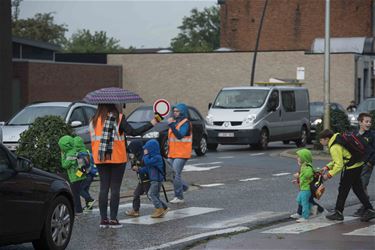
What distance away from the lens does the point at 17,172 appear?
9.13m

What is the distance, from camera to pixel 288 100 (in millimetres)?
31484

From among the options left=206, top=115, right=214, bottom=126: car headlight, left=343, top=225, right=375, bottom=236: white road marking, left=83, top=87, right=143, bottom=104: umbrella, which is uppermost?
left=83, top=87, right=143, bottom=104: umbrella

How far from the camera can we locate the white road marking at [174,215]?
1262 cm

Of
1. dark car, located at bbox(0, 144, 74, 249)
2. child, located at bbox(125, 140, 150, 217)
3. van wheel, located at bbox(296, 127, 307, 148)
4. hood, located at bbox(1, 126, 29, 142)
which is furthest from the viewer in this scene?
van wheel, located at bbox(296, 127, 307, 148)

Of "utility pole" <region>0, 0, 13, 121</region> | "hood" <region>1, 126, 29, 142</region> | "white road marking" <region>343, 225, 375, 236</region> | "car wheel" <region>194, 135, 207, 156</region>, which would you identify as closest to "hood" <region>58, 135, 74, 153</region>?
"white road marking" <region>343, 225, 375, 236</region>

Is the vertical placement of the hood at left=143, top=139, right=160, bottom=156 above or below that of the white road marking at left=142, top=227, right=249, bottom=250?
above

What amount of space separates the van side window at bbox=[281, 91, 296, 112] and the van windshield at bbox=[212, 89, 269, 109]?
1119 millimetres

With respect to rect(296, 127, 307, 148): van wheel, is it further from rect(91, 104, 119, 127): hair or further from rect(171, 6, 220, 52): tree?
rect(171, 6, 220, 52): tree

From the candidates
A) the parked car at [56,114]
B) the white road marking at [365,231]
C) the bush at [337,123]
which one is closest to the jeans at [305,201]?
the white road marking at [365,231]

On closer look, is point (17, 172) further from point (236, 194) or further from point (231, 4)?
point (231, 4)

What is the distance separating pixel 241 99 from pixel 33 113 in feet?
33.8

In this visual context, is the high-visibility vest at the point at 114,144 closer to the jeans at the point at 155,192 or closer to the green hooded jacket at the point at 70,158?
the jeans at the point at 155,192

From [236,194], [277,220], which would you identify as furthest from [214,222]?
[236,194]

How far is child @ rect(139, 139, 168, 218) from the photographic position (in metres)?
12.8
